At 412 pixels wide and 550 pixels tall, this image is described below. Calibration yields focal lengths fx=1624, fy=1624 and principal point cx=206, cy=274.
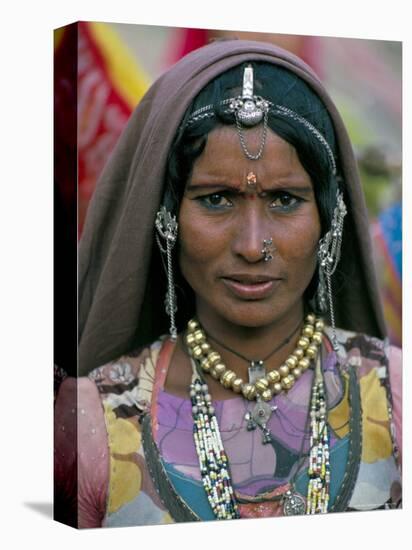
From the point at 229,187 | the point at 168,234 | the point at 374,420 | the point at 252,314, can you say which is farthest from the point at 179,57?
the point at 374,420

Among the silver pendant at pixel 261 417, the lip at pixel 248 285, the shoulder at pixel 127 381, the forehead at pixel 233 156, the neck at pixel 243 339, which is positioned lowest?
the silver pendant at pixel 261 417

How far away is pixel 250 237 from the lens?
692cm

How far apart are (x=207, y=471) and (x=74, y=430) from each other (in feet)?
2.03

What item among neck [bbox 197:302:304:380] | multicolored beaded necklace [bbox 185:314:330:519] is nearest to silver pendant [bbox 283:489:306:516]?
multicolored beaded necklace [bbox 185:314:330:519]

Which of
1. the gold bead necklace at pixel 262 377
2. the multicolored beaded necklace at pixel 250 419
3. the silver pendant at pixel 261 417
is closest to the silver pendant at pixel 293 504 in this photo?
the multicolored beaded necklace at pixel 250 419

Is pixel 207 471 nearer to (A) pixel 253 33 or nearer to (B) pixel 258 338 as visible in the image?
(B) pixel 258 338

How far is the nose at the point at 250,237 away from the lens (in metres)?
6.92

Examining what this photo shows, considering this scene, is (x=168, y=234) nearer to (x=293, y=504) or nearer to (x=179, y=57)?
(x=179, y=57)

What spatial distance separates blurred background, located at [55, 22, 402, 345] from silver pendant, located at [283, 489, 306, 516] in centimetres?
91

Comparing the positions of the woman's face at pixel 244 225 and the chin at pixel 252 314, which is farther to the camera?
the chin at pixel 252 314

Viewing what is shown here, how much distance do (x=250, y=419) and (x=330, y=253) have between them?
82 cm

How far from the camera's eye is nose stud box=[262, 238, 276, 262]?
6957mm

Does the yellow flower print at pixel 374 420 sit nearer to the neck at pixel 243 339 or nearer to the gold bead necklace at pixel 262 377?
the gold bead necklace at pixel 262 377

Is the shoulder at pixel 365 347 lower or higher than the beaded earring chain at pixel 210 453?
higher
